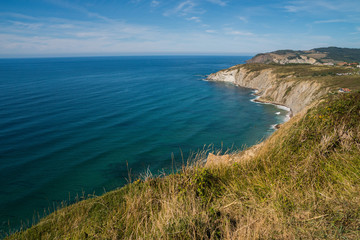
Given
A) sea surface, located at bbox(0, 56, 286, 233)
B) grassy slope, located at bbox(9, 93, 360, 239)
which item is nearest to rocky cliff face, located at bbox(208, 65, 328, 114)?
sea surface, located at bbox(0, 56, 286, 233)

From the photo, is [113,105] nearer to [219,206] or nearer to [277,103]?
[277,103]

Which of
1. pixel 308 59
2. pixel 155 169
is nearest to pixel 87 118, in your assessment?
pixel 155 169

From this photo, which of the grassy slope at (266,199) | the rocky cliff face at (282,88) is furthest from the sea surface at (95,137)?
the rocky cliff face at (282,88)

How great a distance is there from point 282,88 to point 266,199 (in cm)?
5928

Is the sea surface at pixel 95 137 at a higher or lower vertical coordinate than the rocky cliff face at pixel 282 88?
lower

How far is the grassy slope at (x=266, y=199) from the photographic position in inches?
140

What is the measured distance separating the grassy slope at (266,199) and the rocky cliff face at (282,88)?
790 inches

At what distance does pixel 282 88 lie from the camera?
55625mm

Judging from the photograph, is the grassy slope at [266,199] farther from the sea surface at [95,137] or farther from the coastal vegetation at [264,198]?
the sea surface at [95,137]

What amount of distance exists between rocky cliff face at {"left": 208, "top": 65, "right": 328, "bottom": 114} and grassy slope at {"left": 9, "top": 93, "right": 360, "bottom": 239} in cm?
2006

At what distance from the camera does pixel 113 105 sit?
49.8 metres

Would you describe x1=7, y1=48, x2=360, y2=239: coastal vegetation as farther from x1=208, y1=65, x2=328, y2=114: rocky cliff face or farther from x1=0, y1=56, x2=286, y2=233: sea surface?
x1=208, y1=65, x2=328, y2=114: rocky cliff face

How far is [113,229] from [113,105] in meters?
48.6

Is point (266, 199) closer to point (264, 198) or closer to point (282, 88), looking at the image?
point (264, 198)
